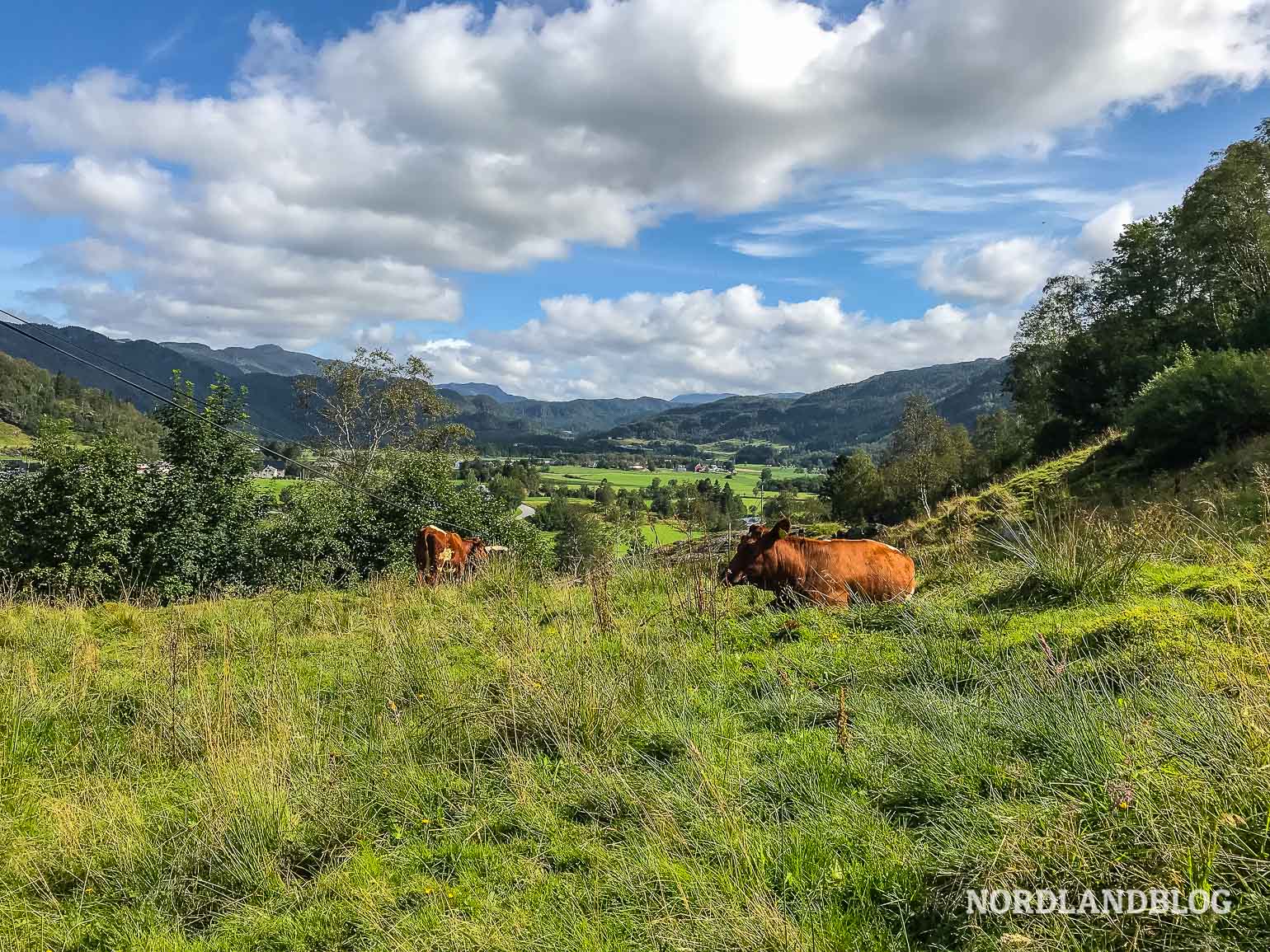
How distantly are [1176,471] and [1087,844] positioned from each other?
58.8 ft

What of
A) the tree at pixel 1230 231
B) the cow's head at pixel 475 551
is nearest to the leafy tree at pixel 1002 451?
the tree at pixel 1230 231

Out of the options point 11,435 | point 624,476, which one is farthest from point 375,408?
point 11,435

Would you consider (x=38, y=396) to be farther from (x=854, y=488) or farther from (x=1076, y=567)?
(x=1076, y=567)

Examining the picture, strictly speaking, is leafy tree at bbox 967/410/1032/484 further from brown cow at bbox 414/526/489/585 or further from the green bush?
brown cow at bbox 414/526/489/585

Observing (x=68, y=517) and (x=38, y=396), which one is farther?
(x=38, y=396)

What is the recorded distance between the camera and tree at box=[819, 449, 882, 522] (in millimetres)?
55844

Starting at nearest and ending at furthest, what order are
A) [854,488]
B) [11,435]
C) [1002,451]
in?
1. [1002,451]
2. [854,488]
3. [11,435]

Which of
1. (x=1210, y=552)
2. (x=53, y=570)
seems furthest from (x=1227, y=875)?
(x=53, y=570)

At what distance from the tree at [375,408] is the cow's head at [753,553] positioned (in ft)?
107

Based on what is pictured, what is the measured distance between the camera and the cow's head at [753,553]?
8.39 m

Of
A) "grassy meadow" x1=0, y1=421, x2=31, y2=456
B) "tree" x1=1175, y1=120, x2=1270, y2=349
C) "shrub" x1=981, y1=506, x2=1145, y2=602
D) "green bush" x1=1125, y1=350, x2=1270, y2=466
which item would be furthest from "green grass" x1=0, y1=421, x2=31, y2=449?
"tree" x1=1175, y1=120, x2=1270, y2=349

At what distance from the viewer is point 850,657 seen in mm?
5453

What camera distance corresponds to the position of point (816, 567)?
8.22m

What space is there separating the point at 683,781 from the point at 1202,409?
63.3 feet
